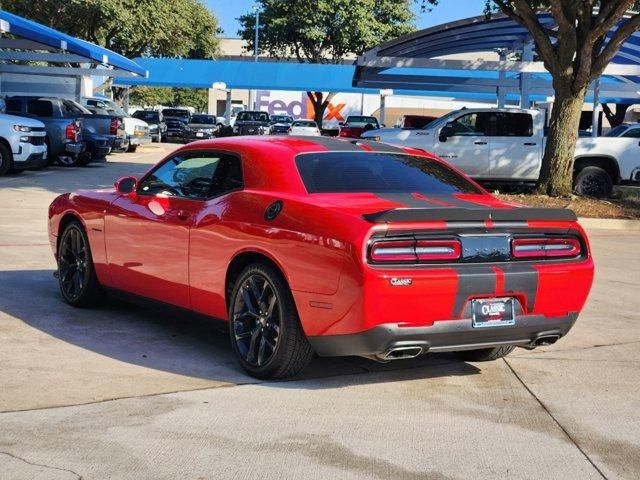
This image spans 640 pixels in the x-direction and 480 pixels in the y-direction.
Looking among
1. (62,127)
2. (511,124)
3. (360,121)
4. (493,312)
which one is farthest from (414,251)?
(360,121)

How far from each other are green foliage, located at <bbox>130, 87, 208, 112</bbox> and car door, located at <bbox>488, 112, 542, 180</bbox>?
65.0 metres

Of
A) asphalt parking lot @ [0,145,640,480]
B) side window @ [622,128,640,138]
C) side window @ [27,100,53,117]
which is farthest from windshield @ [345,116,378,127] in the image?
asphalt parking lot @ [0,145,640,480]

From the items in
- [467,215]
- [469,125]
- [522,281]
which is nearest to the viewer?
[467,215]

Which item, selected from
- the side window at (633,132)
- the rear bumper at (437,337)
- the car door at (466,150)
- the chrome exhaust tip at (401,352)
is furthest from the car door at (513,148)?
the chrome exhaust tip at (401,352)

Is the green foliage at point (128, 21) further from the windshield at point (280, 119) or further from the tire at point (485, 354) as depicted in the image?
the tire at point (485, 354)

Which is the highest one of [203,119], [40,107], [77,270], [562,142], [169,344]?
[40,107]

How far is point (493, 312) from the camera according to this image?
18.3ft

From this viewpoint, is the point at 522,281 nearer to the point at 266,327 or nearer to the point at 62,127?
the point at 266,327

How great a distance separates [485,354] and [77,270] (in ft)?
11.6

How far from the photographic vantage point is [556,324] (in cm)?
587

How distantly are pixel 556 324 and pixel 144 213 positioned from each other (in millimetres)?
3115

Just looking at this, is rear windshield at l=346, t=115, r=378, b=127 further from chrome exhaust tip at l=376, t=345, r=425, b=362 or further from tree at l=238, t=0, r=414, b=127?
chrome exhaust tip at l=376, t=345, r=425, b=362

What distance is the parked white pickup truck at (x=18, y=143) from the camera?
65.5ft

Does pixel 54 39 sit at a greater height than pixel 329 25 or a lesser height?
lesser
